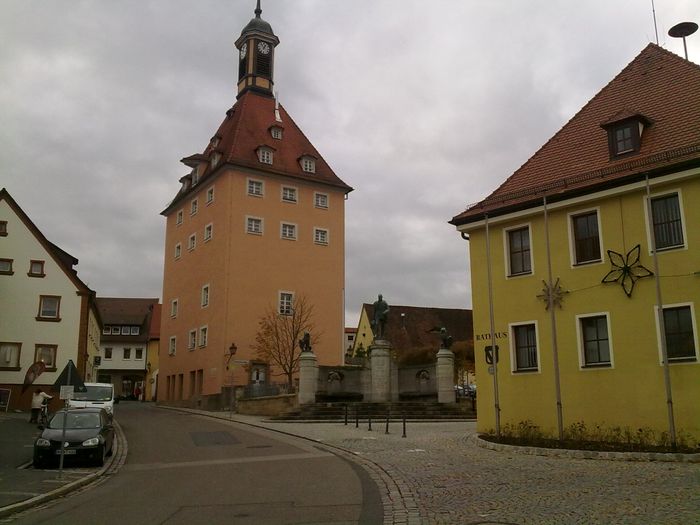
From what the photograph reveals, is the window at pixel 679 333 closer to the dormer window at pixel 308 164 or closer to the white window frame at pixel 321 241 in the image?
the white window frame at pixel 321 241

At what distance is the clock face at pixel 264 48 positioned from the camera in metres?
62.1

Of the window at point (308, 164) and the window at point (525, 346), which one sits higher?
the window at point (308, 164)

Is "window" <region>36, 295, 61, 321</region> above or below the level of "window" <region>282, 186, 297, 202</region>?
below

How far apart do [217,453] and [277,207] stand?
3338 cm

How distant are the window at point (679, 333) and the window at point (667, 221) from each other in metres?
1.66

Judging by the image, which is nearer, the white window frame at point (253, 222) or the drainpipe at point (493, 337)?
the drainpipe at point (493, 337)

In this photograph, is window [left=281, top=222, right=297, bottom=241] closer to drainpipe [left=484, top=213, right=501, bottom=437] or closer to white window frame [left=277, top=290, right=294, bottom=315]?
white window frame [left=277, top=290, right=294, bottom=315]

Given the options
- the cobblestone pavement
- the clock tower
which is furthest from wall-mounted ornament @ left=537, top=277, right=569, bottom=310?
the clock tower

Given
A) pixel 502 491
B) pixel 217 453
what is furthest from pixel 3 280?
pixel 502 491

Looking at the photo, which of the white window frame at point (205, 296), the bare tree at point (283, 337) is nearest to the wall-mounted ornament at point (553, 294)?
the bare tree at point (283, 337)

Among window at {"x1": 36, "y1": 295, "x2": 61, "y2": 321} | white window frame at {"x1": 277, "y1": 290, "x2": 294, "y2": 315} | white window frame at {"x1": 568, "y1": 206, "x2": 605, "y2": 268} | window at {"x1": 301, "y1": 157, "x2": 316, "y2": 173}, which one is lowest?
white window frame at {"x1": 568, "y1": 206, "x2": 605, "y2": 268}

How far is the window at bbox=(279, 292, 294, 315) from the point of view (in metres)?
50.4

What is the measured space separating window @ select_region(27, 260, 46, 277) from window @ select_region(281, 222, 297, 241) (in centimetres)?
1641

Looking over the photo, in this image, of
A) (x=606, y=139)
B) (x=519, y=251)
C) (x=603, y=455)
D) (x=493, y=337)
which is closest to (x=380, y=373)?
(x=493, y=337)
